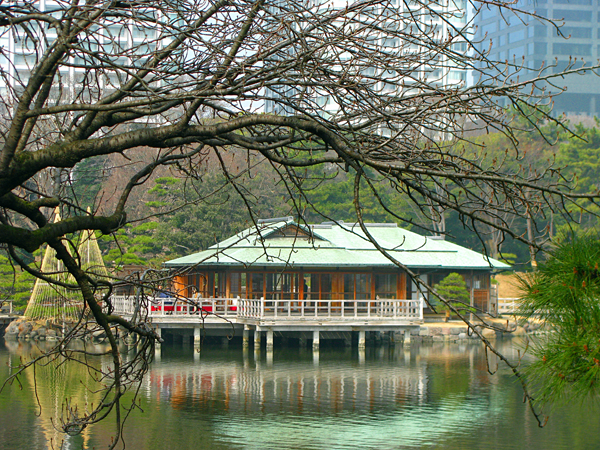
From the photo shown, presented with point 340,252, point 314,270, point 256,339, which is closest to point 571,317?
point 256,339

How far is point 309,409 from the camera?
1725 centimetres

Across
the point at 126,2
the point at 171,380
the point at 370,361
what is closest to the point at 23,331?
the point at 171,380

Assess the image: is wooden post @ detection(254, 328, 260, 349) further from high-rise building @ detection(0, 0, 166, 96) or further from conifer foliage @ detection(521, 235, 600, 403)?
conifer foliage @ detection(521, 235, 600, 403)

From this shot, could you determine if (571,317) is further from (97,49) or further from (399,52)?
(97,49)

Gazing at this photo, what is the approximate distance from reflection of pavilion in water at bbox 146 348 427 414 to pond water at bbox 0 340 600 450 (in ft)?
0.10

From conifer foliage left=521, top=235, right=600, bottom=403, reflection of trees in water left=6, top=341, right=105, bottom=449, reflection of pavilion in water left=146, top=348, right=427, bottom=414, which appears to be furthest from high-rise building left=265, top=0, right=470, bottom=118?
reflection of pavilion in water left=146, top=348, right=427, bottom=414

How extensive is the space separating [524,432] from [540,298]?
12189 mm

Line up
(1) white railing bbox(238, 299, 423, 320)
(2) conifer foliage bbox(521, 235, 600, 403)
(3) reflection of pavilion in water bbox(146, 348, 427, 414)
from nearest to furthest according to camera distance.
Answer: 1. (2) conifer foliage bbox(521, 235, 600, 403)
2. (3) reflection of pavilion in water bbox(146, 348, 427, 414)
3. (1) white railing bbox(238, 299, 423, 320)

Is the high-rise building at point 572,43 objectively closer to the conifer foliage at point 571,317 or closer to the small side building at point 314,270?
the small side building at point 314,270

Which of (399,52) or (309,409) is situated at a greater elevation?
(399,52)

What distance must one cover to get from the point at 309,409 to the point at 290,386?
122 inches

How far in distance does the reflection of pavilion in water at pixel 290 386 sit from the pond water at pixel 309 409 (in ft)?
0.10

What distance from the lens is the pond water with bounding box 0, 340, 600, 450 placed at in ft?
46.5

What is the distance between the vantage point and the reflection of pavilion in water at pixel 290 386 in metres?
Result: 17.9
